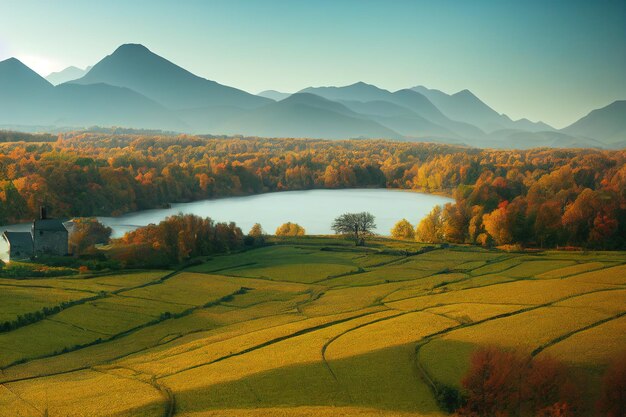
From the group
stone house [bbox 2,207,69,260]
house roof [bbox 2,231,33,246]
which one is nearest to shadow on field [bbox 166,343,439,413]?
stone house [bbox 2,207,69,260]

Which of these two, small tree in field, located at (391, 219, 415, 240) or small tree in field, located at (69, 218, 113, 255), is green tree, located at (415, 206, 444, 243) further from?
small tree in field, located at (69, 218, 113, 255)

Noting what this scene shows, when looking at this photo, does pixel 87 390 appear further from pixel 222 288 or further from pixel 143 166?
pixel 143 166

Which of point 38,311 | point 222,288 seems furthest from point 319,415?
point 222,288

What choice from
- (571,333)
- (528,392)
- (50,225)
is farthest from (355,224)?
(528,392)

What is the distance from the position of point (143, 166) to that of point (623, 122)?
112 metres

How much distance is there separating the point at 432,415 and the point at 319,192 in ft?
432

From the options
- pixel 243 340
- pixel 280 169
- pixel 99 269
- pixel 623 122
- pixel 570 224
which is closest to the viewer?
pixel 243 340

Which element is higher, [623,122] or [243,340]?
[623,122]

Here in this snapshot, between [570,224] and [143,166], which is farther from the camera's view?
[143,166]

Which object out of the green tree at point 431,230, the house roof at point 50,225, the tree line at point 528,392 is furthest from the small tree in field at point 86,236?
the tree line at point 528,392

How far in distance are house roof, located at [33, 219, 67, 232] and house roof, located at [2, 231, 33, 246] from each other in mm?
1774

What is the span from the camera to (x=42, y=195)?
93.7 metres

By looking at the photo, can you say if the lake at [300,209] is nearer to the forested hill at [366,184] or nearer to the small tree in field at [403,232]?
the small tree in field at [403,232]

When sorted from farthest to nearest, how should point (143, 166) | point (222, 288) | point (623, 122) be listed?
point (623, 122) < point (143, 166) < point (222, 288)
